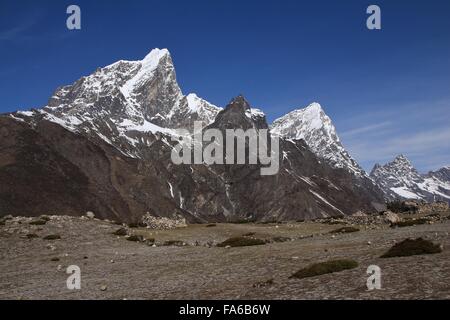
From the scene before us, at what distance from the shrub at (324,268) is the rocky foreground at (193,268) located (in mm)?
557

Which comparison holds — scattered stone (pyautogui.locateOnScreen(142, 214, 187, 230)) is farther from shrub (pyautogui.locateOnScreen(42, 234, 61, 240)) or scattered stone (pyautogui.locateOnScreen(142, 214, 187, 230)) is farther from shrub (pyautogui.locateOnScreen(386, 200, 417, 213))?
shrub (pyautogui.locateOnScreen(386, 200, 417, 213))

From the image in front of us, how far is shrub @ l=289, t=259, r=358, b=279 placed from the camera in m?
22.3

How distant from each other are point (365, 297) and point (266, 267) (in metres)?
10.8

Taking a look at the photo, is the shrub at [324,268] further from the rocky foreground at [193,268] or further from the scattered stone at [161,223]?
the scattered stone at [161,223]

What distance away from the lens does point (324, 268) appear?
2266cm

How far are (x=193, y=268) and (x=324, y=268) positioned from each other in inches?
387

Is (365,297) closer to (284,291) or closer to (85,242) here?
(284,291)

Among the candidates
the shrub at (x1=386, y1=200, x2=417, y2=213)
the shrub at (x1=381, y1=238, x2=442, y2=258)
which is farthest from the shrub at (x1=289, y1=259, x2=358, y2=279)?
the shrub at (x1=386, y1=200, x2=417, y2=213)

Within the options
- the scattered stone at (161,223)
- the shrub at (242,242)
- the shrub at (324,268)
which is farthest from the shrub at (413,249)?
the scattered stone at (161,223)

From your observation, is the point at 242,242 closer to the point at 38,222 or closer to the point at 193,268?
the point at 193,268

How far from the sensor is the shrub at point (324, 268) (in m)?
22.3

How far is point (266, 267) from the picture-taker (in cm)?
2703
